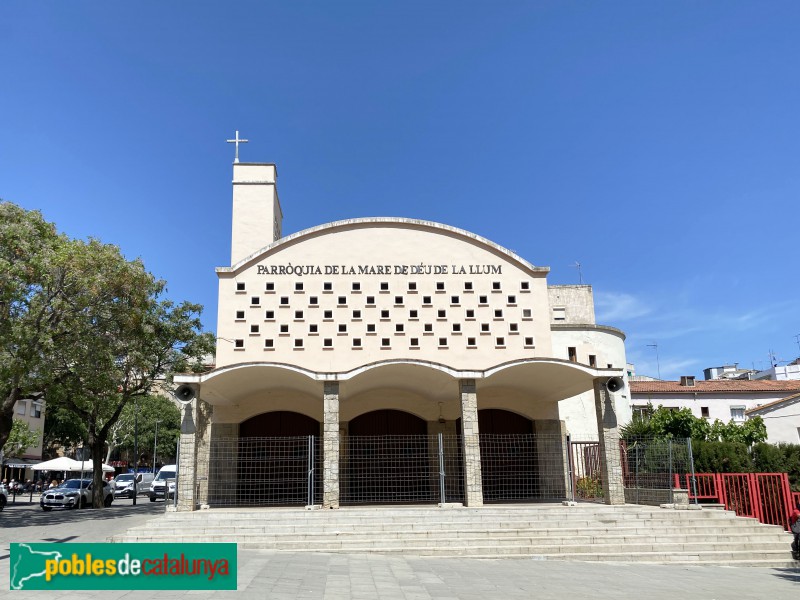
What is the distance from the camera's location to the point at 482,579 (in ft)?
35.9

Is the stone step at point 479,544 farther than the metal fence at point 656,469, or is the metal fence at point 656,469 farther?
the metal fence at point 656,469

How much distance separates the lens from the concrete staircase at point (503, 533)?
45.7 feet

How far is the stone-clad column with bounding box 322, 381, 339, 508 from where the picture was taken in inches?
652

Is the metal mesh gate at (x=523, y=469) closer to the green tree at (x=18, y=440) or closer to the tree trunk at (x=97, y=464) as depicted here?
the tree trunk at (x=97, y=464)

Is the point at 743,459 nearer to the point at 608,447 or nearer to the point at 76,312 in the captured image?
the point at 608,447

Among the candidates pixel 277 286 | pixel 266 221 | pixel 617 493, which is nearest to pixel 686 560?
pixel 617 493

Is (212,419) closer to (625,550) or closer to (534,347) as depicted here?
(534,347)

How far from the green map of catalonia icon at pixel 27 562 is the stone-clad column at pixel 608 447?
564 inches

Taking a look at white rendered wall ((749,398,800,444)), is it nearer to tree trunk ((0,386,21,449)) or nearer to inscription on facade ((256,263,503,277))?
inscription on facade ((256,263,503,277))

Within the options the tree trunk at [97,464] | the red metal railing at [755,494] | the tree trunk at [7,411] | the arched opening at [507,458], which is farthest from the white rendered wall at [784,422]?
the tree trunk at [7,411]

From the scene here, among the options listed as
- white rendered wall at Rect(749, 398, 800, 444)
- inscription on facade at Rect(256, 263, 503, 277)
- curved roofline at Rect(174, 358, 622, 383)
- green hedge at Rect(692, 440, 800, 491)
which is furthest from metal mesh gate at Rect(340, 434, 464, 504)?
white rendered wall at Rect(749, 398, 800, 444)

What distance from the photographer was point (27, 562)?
741 centimetres

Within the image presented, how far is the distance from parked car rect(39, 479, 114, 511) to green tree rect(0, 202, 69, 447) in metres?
8.98

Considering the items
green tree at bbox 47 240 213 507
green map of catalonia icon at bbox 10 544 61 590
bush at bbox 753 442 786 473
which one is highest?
green tree at bbox 47 240 213 507
